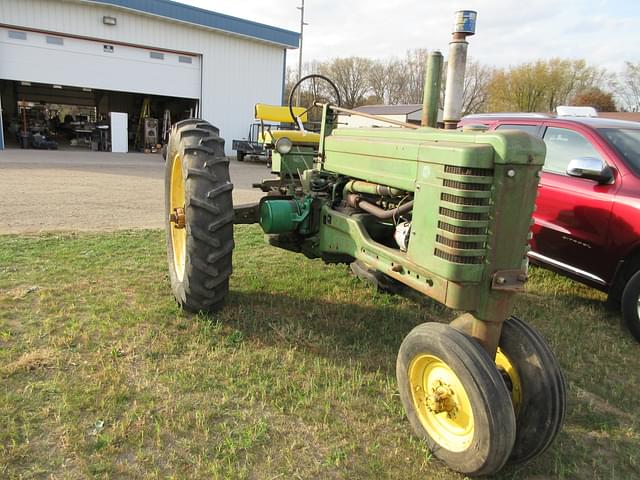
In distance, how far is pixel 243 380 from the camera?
287cm

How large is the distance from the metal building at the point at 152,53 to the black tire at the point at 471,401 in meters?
19.3

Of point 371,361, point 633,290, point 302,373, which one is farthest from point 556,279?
point 302,373

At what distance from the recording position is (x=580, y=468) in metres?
2.34

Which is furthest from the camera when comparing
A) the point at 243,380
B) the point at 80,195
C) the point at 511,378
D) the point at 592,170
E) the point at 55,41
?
the point at 55,41

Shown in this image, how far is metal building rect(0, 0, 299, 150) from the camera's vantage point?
57.1ft

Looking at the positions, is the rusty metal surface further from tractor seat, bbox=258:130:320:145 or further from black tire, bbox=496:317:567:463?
tractor seat, bbox=258:130:320:145

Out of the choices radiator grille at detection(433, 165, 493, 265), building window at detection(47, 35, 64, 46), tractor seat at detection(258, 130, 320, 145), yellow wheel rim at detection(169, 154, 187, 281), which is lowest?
yellow wheel rim at detection(169, 154, 187, 281)

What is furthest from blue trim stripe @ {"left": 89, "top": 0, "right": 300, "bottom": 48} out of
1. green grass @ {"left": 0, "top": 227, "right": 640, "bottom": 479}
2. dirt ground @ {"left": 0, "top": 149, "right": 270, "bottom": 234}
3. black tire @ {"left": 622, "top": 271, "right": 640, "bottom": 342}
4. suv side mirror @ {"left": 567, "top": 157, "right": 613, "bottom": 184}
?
black tire @ {"left": 622, "top": 271, "right": 640, "bottom": 342}

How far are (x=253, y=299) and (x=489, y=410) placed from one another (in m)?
2.37

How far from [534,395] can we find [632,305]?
201 cm

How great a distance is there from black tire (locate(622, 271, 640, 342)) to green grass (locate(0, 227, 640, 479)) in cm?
13

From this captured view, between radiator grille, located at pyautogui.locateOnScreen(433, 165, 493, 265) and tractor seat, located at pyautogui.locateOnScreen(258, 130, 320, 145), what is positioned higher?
tractor seat, located at pyautogui.locateOnScreen(258, 130, 320, 145)

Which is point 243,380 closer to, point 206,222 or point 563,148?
point 206,222

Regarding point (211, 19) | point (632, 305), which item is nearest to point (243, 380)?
point (632, 305)
